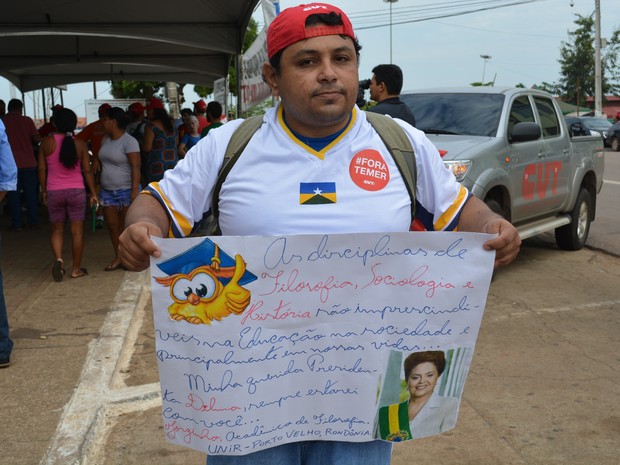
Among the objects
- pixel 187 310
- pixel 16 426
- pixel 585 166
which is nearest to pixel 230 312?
pixel 187 310

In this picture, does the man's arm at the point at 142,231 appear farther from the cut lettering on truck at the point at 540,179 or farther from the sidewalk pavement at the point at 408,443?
the cut lettering on truck at the point at 540,179

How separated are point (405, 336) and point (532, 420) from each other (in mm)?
2487

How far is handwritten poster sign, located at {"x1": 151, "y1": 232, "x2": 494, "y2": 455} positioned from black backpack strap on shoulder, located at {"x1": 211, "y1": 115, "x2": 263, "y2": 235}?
24 cm

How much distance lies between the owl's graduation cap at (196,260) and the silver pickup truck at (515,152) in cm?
521

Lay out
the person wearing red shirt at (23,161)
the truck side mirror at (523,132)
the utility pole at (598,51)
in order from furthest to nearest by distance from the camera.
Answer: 1. the utility pole at (598,51)
2. the person wearing red shirt at (23,161)
3. the truck side mirror at (523,132)

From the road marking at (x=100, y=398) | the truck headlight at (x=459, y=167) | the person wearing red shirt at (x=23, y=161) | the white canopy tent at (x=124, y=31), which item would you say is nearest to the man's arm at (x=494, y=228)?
the road marking at (x=100, y=398)

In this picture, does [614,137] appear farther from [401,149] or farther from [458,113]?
[401,149]

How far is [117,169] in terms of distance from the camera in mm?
8414

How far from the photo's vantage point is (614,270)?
850 centimetres

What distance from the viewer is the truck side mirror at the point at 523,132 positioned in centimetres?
771

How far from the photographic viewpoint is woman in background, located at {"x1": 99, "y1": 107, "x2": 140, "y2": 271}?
8.39 metres

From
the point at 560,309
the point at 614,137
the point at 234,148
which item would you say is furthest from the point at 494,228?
the point at 614,137

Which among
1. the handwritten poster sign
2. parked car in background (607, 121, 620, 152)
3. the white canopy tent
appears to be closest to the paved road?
the handwritten poster sign

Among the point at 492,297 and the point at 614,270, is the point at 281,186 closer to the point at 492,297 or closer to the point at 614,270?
the point at 492,297
